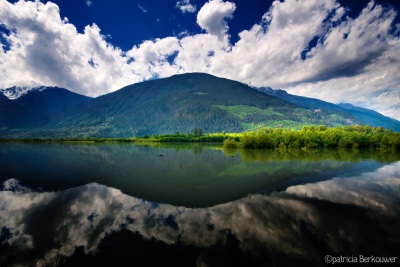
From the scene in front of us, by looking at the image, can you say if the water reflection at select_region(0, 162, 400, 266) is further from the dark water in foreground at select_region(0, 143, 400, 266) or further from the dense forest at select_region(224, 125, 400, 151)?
the dense forest at select_region(224, 125, 400, 151)

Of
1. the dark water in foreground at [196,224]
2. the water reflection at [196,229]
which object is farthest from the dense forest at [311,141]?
the water reflection at [196,229]

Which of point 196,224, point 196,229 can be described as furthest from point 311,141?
point 196,229

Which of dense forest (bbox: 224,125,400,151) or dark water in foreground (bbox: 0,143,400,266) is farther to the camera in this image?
dense forest (bbox: 224,125,400,151)

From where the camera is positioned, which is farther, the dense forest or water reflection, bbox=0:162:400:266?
the dense forest

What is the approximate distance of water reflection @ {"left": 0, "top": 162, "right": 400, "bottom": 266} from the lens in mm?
11812

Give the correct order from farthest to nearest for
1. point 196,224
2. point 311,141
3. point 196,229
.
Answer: point 311,141 → point 196,224 → point 196,229

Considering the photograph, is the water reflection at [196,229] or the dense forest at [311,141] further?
the dense forest at [311,141]

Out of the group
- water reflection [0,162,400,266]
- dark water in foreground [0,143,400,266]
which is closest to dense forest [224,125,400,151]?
dark water in foreground [0,143,400,266]

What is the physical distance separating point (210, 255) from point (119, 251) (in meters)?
4.76

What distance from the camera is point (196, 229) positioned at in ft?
50.0

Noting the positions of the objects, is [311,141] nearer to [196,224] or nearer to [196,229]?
[196,224]

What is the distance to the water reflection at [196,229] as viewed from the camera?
11812 millimetres

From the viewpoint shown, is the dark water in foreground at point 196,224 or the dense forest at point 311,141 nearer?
the dark water in foreground at point 196,224

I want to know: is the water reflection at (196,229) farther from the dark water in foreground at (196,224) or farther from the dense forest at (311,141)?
the dense forest at (311,141)
